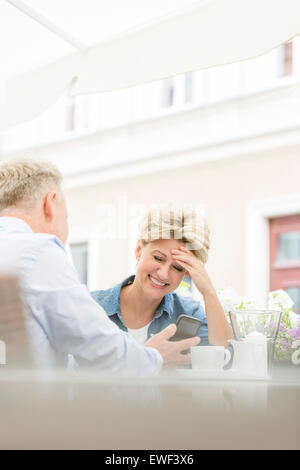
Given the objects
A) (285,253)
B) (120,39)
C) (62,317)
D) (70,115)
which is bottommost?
(62,317)

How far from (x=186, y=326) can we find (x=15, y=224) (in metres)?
0.35

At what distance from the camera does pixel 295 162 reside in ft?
14.4

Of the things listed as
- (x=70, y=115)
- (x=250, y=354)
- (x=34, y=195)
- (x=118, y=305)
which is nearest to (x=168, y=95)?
(x=70, y=115)

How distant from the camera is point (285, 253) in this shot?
14.6 feet

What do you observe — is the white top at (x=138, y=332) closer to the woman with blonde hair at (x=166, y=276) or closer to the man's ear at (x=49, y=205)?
the woman with blonde hair at (x=166, y=276)

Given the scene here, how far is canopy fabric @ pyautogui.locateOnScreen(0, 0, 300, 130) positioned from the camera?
1528 millimetres

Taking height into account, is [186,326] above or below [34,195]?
below

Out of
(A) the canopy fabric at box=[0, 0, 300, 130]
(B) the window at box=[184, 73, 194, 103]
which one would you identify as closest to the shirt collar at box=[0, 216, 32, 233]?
(A) the canopy fabric at box=[0, 0, 300, 130]

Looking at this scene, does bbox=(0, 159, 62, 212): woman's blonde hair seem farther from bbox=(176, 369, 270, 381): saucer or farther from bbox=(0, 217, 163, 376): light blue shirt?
Result: bbox=(176, 369, 270, 381): saucer

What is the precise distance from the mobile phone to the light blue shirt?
21cm

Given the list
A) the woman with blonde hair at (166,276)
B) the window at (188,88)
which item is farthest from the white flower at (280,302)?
the window at (188,88)

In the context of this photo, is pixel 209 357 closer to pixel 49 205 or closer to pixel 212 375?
pixel 212 375

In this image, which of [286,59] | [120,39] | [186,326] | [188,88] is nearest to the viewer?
[186,326]
